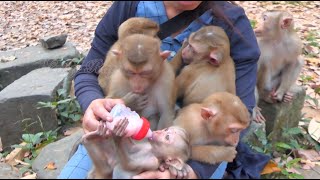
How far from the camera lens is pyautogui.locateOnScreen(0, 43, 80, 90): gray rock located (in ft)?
19.2

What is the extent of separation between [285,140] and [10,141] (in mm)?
2682

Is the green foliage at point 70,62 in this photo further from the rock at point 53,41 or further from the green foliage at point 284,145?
the green foliage at point 284,145

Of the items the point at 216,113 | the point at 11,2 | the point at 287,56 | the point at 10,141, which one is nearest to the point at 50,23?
the point at 11,2

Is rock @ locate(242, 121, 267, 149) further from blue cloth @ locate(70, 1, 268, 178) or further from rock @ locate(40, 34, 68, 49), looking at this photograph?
rock @ locate(40, 34, 68, 49)

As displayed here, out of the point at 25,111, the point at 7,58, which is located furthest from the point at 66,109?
the point at 7,58

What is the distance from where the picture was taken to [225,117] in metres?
2.68

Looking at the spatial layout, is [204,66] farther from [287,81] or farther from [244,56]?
[287,81]

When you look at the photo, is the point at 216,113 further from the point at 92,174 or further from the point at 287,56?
the point at 287,56

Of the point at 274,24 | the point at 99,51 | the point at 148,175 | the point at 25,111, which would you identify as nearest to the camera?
the point at 148,175

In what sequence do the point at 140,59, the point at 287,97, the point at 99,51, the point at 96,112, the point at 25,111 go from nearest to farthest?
the point at 96,112 < the point at 140,59 < the point at 99,51 < the point at 287,97 < the point at 25,111

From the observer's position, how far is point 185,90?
3102mm

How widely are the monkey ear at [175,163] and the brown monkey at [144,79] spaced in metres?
0.44

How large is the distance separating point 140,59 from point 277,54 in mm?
2240

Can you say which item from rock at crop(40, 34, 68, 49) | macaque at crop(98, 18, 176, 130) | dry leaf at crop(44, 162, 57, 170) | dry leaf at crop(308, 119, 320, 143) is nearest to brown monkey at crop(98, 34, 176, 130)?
macaque at crop(98, 18, 176, 130)
